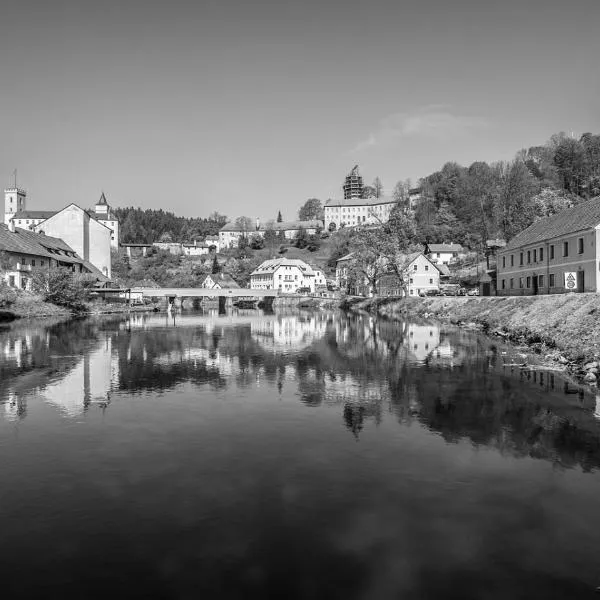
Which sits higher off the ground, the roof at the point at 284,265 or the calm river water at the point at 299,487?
the roof at the point at 284,265

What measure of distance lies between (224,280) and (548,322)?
401 ft

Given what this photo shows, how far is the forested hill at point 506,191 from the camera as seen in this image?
8938cm

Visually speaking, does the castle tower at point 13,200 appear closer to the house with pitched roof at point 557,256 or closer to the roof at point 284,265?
the roof at point 284,265

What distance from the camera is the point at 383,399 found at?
21344 mm

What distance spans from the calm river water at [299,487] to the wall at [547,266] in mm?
20632

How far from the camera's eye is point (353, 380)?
25641 mm

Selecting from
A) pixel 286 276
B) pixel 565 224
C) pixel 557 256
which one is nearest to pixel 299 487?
pixel 557 256

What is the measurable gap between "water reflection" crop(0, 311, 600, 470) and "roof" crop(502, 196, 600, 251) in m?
12.6

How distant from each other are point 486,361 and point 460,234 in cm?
11507

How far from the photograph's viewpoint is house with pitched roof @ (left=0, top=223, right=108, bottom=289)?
246 ft

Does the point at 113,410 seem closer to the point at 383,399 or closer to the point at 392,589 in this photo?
the point at 383,399

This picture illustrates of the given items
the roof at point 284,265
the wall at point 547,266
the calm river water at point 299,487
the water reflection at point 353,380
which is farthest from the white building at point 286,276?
the calm river water at point 299,487

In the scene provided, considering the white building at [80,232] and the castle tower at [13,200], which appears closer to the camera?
the white building at [80,232]

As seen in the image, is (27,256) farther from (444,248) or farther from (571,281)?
(444,248)
